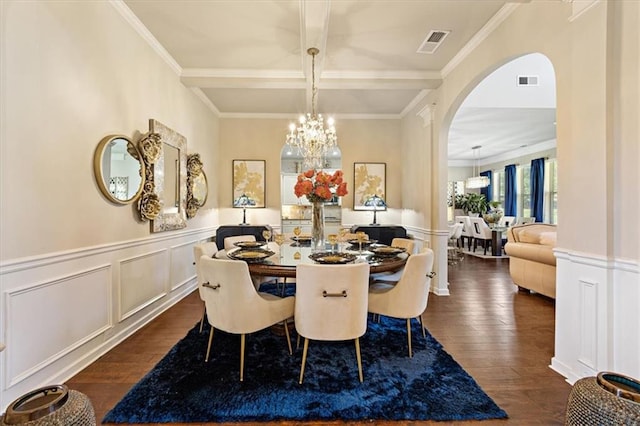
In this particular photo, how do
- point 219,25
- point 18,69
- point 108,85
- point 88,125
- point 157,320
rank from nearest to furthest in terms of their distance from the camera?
1. point 18,69
2. point 88,125
3. point 108,85
4. point 219,25
5. point 157,320

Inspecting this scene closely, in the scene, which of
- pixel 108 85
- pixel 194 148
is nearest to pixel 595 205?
pixel 108 85

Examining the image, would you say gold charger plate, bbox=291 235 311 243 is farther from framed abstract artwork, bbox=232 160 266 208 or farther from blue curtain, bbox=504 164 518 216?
blue curtain, bbox=504 164 518 216

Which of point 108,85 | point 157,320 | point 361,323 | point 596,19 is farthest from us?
point 157,320

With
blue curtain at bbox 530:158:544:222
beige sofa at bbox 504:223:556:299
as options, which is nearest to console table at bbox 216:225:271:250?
beige sofa at bbox 504:223:556:299

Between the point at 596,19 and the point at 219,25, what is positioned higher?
the point at 219,25

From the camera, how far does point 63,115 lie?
2125 mm

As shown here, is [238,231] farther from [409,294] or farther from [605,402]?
[605,402]

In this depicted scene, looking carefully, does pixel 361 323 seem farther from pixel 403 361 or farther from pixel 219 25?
pixel 219 25

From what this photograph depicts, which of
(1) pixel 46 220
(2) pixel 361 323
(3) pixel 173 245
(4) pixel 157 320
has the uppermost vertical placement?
(1) pixel 46 220

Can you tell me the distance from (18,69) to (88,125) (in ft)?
1.93

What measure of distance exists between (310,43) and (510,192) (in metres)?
9.09

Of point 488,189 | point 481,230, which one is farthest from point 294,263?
point 488,189

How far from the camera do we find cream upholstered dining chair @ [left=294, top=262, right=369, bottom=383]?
1.96 m

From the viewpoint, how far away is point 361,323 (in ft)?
6.83
